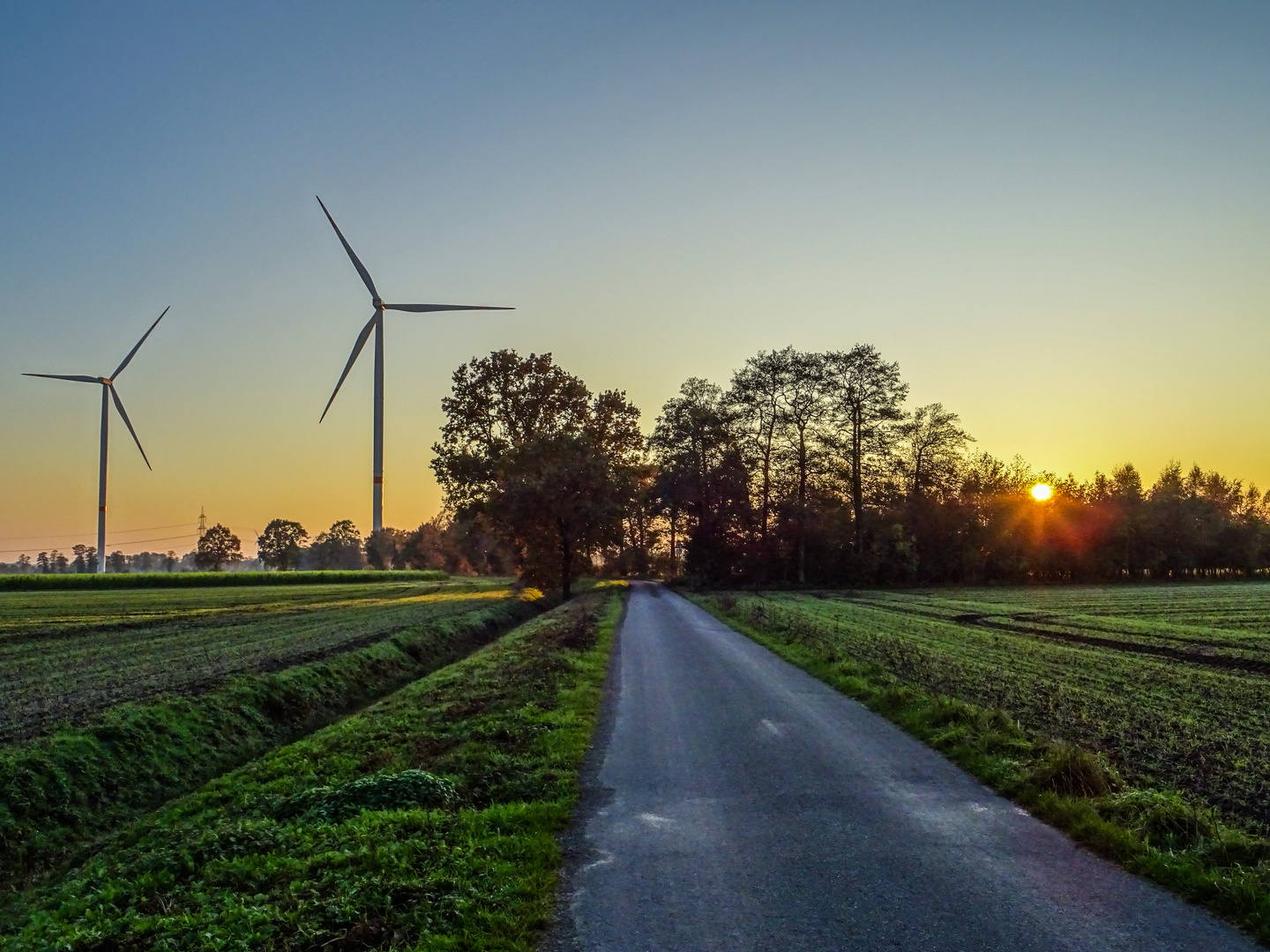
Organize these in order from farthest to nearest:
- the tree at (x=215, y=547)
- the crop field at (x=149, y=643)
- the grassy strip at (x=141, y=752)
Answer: the tree at (x=215, y=547), the crop field at (x=149, y=643), the grassy strip at (x=141, y=752)

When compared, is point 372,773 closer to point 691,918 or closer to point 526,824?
→ point 526,824

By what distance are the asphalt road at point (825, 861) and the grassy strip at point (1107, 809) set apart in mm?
239

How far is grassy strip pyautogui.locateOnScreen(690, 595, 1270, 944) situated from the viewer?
6742 millimetres

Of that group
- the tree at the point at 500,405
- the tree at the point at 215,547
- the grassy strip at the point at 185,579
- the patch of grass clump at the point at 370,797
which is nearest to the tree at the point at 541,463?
the tree at the point at 500,405

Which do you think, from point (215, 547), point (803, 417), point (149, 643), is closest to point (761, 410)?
point (803, 417)

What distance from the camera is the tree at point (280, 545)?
18625cm

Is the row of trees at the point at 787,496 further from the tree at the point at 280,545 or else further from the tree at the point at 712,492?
the tree at the point at 280,545

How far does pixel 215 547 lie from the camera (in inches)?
6781

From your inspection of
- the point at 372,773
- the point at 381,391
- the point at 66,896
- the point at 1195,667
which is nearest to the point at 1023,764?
the point at 372,773

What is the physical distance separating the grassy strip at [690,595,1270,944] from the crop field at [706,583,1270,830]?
758 millimetres

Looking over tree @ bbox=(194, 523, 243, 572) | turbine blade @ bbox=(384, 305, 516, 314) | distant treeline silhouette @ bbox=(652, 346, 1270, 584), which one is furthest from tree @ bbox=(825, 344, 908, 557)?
tree @ bbox=(194, 523, 243, 572)

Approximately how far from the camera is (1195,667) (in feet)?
72.0

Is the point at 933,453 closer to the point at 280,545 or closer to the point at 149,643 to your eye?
the point at 149,643

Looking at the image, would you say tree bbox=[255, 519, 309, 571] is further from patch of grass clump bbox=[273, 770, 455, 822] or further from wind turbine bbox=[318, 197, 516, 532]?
patch of grass clump bbox=[273, 770, 455, 822]
